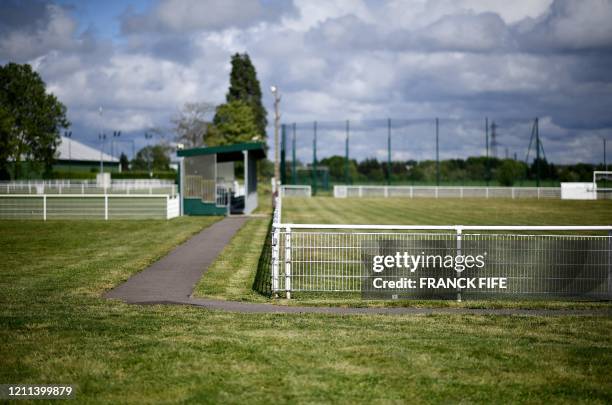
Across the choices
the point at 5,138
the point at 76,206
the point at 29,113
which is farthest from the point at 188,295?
the point at 29,113

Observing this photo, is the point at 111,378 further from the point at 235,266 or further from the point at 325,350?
the point at 235,266

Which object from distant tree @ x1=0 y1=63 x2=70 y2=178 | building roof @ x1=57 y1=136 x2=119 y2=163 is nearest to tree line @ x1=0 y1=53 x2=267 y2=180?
distant tree @ x1=0 y1=63 x2=70 y2=178

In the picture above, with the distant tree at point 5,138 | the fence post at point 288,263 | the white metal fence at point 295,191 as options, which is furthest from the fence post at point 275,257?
the distant tree at point 5,138

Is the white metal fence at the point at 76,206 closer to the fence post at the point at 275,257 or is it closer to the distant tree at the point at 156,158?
the fence post at the point at 275,257

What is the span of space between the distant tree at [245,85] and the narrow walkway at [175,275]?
6400 cm

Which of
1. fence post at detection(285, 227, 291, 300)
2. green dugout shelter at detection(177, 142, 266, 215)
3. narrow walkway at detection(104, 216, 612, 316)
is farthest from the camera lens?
green dugout shelter at detection(177, 142, 266, 215)

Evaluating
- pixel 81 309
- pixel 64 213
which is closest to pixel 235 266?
pixel 81 309

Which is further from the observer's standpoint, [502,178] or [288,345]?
[502,178]

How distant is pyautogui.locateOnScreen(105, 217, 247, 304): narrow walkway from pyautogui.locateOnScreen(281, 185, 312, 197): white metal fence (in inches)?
1492

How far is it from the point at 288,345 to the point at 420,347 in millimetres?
1473

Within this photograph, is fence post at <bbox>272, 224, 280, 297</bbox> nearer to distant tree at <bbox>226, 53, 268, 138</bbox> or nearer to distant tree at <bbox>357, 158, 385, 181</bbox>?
distant tree at <bbox>357, 158, 385, 181</bbox>

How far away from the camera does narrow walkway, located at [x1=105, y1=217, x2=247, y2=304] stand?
10664 millimetres

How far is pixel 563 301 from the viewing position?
1056cm

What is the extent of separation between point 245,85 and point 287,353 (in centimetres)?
7929
